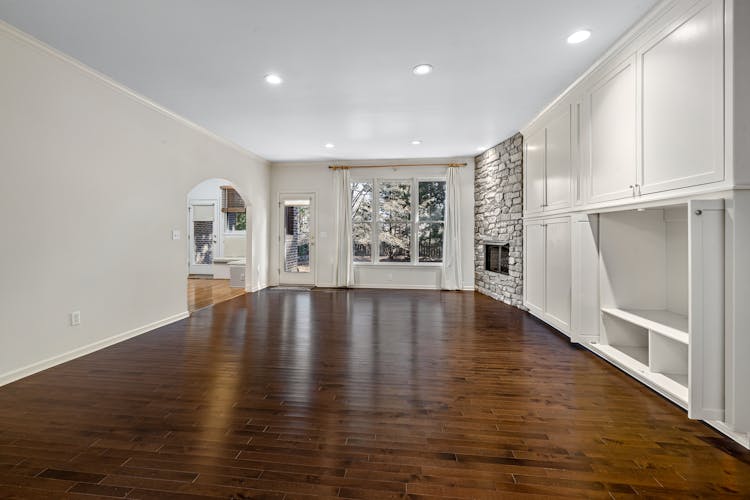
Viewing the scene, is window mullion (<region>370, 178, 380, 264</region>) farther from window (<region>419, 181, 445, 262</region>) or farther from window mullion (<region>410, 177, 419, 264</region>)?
window (<region>419, 181, 445, 262</region>)

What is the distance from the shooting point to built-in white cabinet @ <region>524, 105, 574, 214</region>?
12.7 feet

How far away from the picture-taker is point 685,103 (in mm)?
2225

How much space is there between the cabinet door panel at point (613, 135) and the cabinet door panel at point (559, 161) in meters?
0.44

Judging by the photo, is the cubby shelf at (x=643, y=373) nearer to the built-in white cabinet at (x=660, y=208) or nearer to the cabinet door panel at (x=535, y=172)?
the built-in white cabinet at (x=660, y=208)

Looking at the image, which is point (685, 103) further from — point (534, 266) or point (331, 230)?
point (331, 230)

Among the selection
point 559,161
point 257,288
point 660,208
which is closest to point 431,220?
point 559,161

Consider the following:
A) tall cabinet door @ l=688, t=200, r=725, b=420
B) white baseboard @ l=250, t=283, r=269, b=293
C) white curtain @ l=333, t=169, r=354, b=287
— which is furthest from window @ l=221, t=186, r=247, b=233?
tall cabinet door @ l=688, t=200, r=725, b=420

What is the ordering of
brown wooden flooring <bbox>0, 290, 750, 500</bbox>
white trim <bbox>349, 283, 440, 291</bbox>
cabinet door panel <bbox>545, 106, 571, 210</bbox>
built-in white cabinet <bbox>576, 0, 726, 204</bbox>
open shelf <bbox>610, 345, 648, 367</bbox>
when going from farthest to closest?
white trim <bbox>349, 283, 440, 291</bbox>
cabinet door panel <bbox>545, 106, 571, 210</bbox>
open shelf <bbox>610, 345, 648, 367</bbox>
built-in white cabinet <bbox>576, 0, 726, 204</bbox>
brown wooden flooring <bbox>0, 290, 750, 500</bbox>

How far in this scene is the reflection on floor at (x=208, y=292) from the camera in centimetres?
593

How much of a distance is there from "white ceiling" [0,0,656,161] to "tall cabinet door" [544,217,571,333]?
1.58 metres

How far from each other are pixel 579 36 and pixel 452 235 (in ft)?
15.2

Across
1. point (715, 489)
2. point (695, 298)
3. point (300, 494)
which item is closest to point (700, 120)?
point (695, 298)

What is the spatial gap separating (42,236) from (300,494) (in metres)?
3.10

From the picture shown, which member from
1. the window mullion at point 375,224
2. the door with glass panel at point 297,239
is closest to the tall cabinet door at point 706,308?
the window mullion at point 375,224
